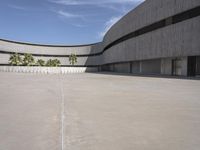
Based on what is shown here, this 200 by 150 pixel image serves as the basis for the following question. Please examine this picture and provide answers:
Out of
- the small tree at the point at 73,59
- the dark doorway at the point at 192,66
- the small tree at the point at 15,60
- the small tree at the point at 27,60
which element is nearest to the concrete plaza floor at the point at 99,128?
the dark doorway at the point at 192,66

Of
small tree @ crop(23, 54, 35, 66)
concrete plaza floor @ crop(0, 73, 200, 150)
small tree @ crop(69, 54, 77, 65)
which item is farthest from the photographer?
small tree @ crop(69, 54, 77, 65)

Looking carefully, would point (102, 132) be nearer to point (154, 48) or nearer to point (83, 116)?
point (83, 116)

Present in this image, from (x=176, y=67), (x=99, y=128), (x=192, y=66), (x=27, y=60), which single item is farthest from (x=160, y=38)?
(x=27, y=60)

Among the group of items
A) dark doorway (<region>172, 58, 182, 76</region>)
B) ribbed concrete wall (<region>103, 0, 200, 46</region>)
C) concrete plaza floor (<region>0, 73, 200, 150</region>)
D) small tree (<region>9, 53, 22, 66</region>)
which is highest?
ribbed concrete wall (<region>103, 0, 200, 46</region>)

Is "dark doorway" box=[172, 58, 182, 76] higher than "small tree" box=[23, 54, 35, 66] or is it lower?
lower

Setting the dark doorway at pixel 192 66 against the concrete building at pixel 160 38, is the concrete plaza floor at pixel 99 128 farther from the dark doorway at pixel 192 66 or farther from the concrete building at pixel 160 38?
the dark doorway at pixel 192 66

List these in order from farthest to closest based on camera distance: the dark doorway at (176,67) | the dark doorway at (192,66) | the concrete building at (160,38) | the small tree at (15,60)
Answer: the small tree at (15,60) < the dark doorway at (176,67) < the dark doorway at (192,66) < the concrete building at (160,38)

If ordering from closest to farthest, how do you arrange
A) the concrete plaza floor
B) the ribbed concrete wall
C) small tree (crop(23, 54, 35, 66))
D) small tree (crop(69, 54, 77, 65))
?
the concrete plaza floor → the ribbed concrete wall → small tree (crop(23, 54, 35, 66)) → small tree (crop(69, 54, 77, 65))

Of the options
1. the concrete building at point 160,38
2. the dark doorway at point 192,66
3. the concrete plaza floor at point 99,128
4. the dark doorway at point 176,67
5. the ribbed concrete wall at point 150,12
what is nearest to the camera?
the concrete plaza floor at point 99,128

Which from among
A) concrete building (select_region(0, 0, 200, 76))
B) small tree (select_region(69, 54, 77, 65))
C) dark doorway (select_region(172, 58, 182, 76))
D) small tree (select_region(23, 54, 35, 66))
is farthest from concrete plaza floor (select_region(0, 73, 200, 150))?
small tree (select_region(69, 54, 77, 65))

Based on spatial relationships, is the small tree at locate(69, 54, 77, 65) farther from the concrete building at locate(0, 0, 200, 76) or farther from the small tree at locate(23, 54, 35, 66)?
the concrete building at locate(0, 0, 200, 76)

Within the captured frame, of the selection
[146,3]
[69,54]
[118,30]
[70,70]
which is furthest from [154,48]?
[69,54]

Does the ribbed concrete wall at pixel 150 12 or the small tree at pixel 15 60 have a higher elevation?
the ribbed concrete wall at pixel 150 12

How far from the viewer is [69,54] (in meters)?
92.4
